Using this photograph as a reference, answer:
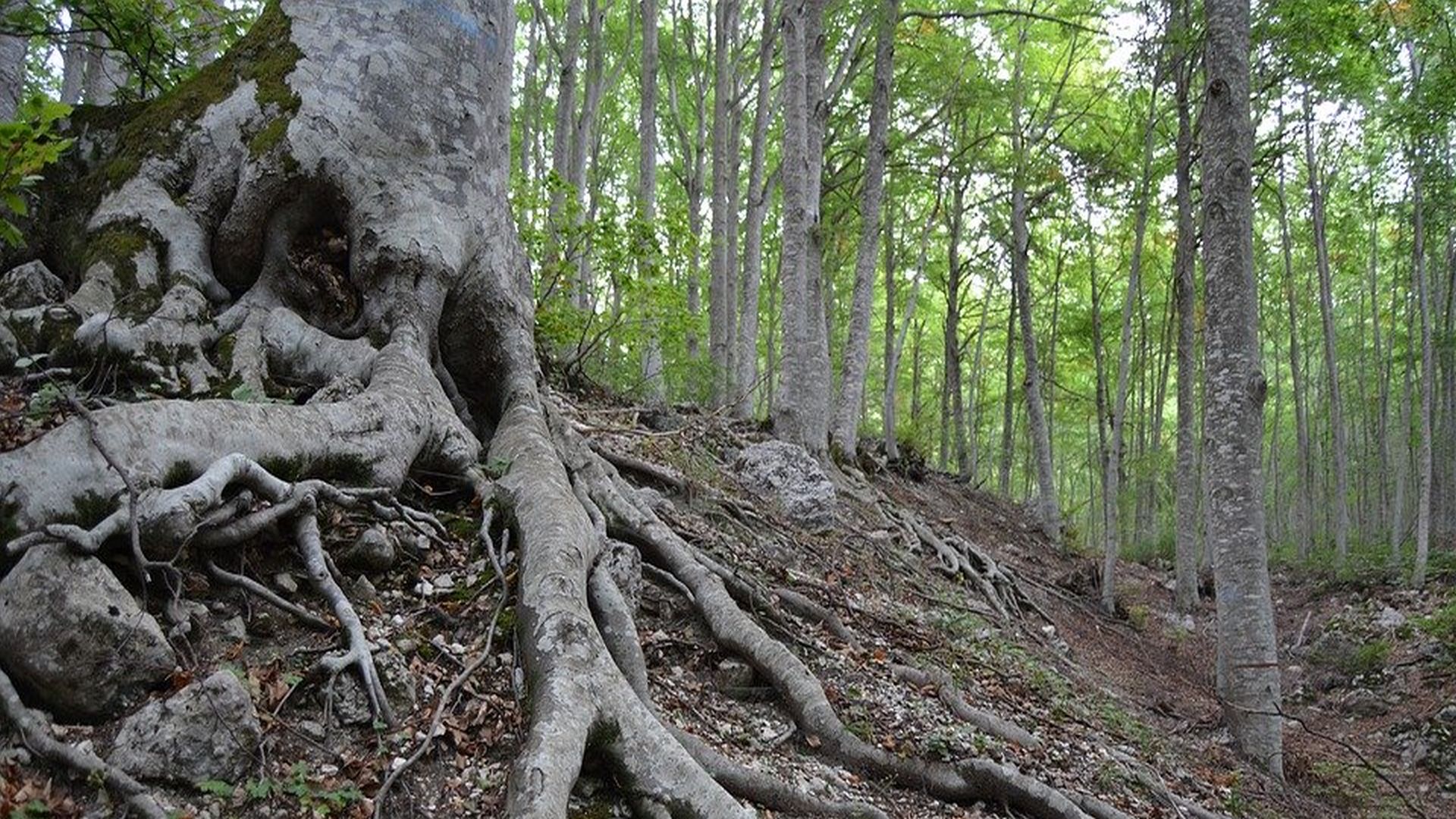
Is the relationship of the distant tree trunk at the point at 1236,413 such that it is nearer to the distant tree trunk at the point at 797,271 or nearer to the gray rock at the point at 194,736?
the distant tree trunk at the point at 797,271

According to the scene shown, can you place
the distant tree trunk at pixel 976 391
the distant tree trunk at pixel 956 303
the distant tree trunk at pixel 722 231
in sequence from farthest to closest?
the distant tree trunk at pixel 976 391 < the distant tree trunk at pixel 956 303 < the distant tree trunk at pixel 722 231

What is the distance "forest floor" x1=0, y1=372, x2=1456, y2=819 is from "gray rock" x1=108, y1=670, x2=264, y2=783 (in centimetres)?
6

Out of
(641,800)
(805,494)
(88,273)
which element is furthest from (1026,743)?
(88,273)

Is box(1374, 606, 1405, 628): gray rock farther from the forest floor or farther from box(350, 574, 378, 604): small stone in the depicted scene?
box(350, 574, 378, 604): small stone

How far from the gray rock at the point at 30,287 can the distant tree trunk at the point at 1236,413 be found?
26.5 ft

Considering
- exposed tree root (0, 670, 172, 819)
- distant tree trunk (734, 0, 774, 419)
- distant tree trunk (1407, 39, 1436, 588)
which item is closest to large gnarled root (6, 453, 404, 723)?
exposed tree root (0, 670, 172, 819)

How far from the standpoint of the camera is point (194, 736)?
2.40 meters

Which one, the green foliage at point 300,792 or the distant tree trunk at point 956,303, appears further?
the distant tree trunk at point 956,303

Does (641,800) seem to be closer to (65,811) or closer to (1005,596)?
(65,811)

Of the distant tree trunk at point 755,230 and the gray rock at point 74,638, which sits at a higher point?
the distant tree trunk at point 755,230

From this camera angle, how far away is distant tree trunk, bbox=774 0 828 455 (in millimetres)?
10367

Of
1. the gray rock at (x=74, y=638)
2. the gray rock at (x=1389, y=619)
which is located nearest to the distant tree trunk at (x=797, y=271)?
the gray rock at (x=74, y=638)

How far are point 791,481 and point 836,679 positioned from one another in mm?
3851

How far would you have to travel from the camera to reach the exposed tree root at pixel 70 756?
7.29 feet
